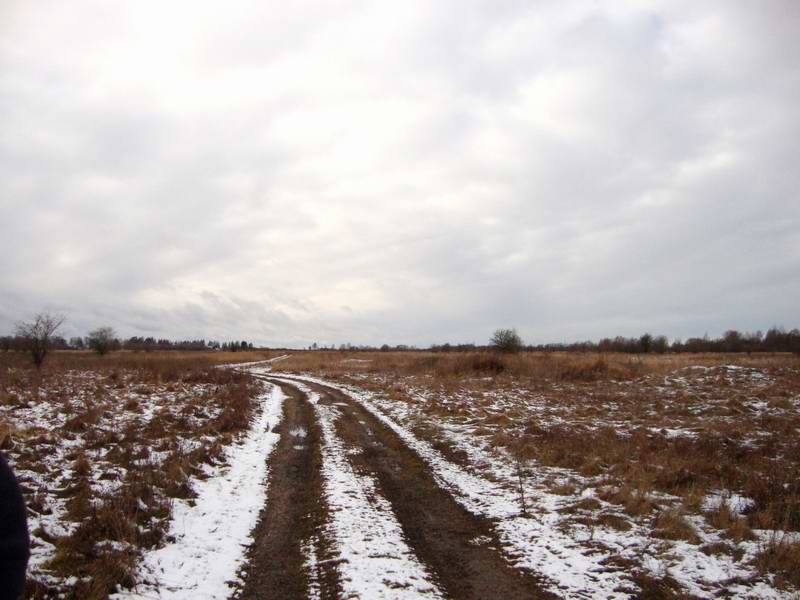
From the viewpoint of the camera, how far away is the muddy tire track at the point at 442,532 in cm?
600

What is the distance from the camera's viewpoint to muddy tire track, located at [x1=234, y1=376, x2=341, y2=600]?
587 cm

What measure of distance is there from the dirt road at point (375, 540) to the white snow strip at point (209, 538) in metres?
0.29

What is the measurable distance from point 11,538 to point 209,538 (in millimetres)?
6183

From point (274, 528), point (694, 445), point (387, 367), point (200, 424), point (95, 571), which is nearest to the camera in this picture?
point (95, 571)

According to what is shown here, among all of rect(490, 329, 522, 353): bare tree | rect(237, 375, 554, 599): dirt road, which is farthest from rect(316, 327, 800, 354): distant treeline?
rect(237, 375, 554, 599): dirt road

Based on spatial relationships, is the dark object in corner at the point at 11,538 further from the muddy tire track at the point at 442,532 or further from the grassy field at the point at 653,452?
the grassy field at the point at 653,452

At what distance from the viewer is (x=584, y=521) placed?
26.2ft

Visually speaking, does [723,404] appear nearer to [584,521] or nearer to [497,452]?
[497,452]

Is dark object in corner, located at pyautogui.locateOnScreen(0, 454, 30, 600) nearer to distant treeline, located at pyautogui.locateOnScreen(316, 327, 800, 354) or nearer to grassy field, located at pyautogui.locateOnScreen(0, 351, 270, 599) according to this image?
grassy field, located at pyautogui.locateOnScreen(0, 351, 270, 599)

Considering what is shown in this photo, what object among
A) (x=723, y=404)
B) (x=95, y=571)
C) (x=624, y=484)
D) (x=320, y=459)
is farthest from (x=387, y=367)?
(x=95, y=571)

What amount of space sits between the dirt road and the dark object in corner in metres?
4.44

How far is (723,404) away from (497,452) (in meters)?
12.7

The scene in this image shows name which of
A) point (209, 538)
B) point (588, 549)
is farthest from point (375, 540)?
point (588, 549)

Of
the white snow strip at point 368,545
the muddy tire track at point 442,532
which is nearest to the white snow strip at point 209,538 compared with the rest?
the white snow strip at point 368,545
